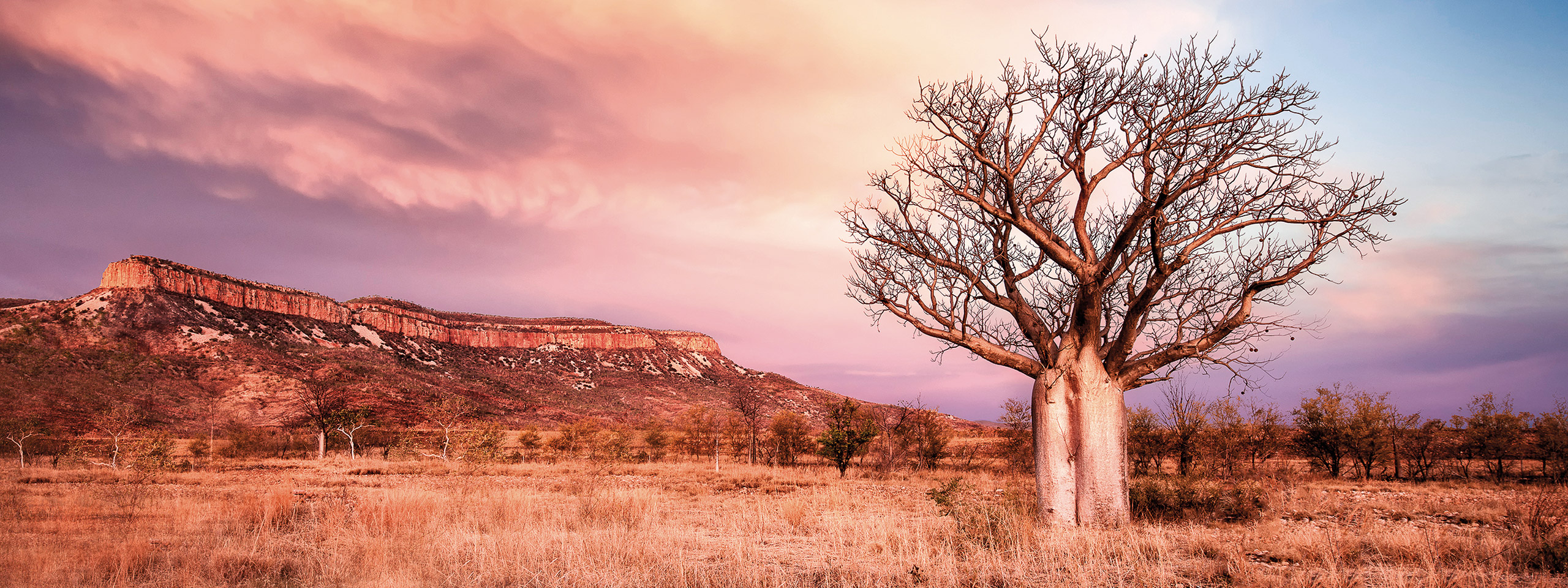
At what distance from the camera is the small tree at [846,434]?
25922 millimetres

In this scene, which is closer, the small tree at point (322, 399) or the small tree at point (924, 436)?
the small tree at point (924, 436)

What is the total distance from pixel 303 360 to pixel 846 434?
6018 centimetres

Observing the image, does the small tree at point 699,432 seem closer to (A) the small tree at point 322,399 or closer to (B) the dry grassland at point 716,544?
(A) the small tree at point 322,399

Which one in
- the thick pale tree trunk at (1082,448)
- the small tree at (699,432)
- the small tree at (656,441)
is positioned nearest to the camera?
the thick pale tree trunk at (1082,448)

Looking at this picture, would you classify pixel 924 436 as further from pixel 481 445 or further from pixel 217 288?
pixel 217 288

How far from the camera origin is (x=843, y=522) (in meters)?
8.98

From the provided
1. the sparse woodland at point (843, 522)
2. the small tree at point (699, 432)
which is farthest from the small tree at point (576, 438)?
the sparse woodland at point (843, 522)

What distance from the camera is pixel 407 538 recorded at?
7590 mm

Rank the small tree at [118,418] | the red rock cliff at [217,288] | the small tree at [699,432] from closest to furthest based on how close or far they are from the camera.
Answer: the small tree at [118,418] → the small tree at [699,432] → the red rock cliff at [217,288]

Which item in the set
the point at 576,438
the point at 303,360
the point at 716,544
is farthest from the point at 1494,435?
the point at 303,360

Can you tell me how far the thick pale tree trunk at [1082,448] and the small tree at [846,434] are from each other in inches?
687

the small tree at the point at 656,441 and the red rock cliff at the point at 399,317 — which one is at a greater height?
the red rock cliff at the point at 399,317

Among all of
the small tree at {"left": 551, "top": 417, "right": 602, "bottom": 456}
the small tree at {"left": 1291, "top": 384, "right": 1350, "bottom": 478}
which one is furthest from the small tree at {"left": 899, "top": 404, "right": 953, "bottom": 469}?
the small tree at {"left": 551, "top": 417, "right": 602, "bottom": 456}

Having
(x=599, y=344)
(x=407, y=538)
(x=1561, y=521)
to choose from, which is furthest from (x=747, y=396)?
(x=599, y=344)
